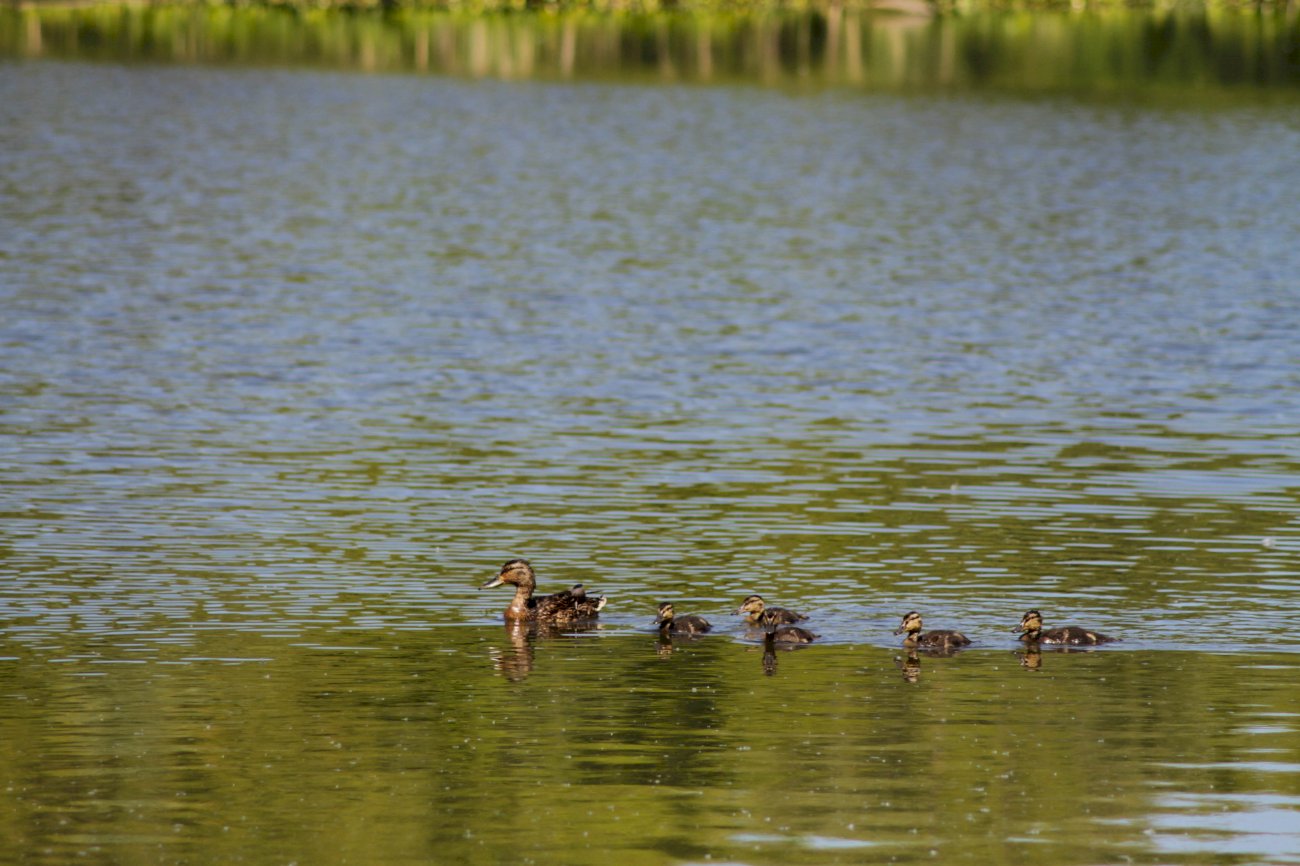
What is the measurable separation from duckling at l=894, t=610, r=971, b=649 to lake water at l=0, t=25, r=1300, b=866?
25cm

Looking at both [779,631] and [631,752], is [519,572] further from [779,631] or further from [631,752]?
[631,752]

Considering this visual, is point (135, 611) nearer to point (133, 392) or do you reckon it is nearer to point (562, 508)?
point (562, 508)

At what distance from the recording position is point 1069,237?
1860 inches

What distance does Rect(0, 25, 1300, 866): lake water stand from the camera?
44.7 ft

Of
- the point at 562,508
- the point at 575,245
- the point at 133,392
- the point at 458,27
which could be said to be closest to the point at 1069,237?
the point at 575,245

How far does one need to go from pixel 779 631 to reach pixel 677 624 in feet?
2.37

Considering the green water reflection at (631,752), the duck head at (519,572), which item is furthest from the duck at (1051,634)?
the duck head at (519,572)

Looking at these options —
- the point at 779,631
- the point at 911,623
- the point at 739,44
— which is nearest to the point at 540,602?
the point at 779,631

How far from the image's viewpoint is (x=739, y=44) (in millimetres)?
109250

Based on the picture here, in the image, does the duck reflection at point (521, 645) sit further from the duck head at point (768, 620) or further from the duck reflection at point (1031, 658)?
the duck reflection at point (1031, 658)

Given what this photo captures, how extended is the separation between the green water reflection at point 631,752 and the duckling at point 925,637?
124 mm

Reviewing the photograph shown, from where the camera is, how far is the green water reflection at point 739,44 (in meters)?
92.9

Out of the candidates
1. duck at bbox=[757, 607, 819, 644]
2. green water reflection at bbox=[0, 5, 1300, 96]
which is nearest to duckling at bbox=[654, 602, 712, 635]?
duck at bbox=[757, 607, 819, 644]

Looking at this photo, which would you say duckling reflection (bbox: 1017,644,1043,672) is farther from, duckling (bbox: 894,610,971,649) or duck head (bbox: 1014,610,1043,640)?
duckling (bbox: 894,610,971,649)
